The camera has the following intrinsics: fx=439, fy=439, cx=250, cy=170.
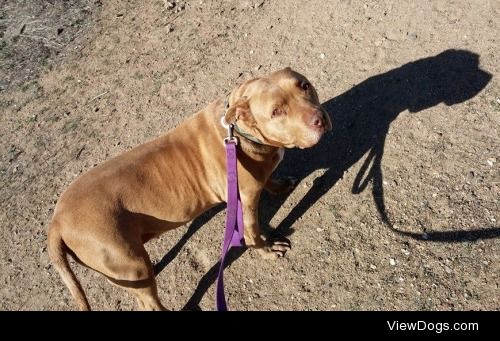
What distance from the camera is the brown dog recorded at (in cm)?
346

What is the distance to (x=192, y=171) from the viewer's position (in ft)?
13.1

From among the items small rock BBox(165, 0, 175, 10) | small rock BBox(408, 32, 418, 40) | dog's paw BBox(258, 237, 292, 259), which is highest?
small rock BBox(165, 0, 175, 10)

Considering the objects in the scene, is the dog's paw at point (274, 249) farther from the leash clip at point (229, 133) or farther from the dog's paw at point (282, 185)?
the leash clip at point (229, 133)

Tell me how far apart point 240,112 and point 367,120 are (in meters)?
2.06

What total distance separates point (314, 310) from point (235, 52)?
12.2ft

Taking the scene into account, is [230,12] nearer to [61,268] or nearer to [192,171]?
[192,171]

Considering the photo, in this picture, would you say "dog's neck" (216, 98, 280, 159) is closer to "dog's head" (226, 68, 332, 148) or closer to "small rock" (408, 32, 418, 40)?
"dog's head" (226, 68, 332, 148)

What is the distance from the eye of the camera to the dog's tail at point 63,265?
339 cm

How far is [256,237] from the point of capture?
4250 millimetres
